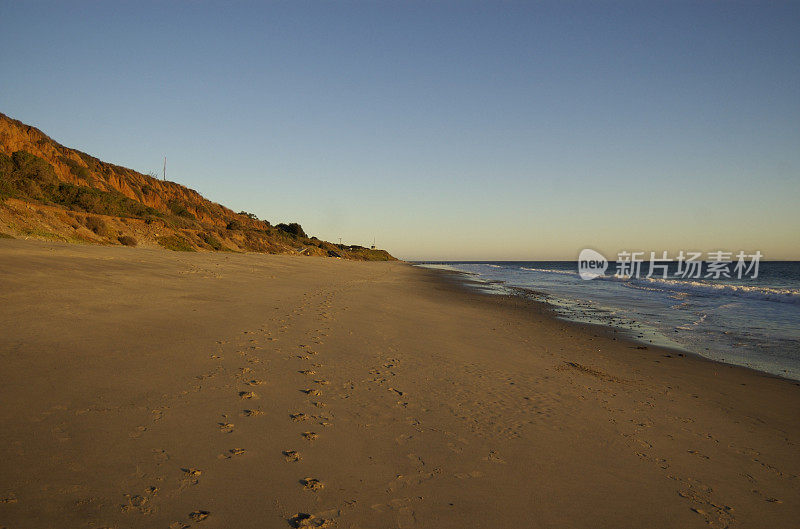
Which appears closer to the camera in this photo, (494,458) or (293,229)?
(494,458)

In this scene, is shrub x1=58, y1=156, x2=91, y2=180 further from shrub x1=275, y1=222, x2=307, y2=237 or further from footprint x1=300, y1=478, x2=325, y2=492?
footprint x1=300, y1=478, x2=325, y2=492

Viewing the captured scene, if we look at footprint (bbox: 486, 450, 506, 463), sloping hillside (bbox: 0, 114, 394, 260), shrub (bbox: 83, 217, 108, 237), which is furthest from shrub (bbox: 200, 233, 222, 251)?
footprint (bbox: 486, 450, 506, 463)

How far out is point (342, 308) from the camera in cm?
1348

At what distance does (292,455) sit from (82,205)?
34351 millimetres

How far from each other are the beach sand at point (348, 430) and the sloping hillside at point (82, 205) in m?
16.1

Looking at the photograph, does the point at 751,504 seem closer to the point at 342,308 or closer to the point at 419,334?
the point at 419,334

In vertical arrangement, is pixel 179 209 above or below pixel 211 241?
above

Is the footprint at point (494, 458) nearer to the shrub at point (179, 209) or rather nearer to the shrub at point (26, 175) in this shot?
the shrub at point (26, 175)

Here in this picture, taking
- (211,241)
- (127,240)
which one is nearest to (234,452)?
(127,240)

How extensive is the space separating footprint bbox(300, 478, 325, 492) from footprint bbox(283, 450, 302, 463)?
1.11 ft

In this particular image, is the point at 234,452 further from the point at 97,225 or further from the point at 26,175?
the point at 26,175

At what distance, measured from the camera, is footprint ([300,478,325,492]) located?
3.47 m

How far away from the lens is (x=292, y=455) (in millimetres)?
3947

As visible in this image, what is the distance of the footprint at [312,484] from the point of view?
11.4ft
